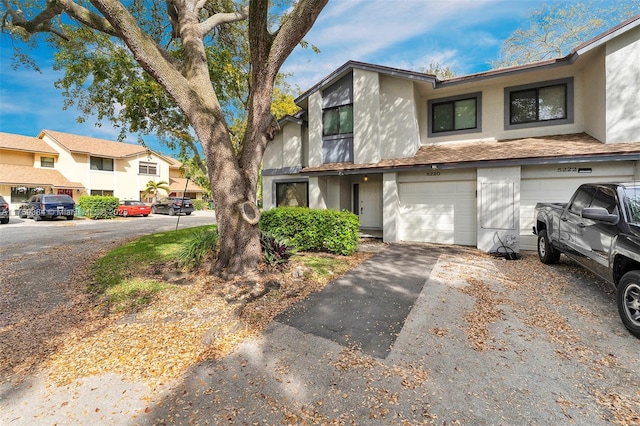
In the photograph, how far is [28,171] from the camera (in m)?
24.8

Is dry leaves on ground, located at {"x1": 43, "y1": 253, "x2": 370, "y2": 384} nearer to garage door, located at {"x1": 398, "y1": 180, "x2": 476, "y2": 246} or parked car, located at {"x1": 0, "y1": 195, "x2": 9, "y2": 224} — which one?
garage door, located at {"x1": 398, "y1": 180, "x2": 476, "y2": 246}

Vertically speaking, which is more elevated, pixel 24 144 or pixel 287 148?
pixel 24 144

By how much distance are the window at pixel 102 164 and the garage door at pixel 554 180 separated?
3558 cm

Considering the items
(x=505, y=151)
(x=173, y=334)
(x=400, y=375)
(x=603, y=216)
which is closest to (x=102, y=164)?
(x=173, y=334)

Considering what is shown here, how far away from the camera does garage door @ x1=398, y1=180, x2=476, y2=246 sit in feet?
34.5

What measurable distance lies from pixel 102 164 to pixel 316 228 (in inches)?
1211

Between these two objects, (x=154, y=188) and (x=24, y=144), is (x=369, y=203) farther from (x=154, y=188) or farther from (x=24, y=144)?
(x=24, y=144)

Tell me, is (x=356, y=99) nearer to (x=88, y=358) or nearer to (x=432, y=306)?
(x=432, y=306)

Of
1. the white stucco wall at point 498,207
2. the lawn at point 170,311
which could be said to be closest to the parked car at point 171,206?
the lawn at point 170,311

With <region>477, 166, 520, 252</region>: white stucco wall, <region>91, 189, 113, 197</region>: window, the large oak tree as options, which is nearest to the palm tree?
<region>91, 189, 113, 197</region>: window

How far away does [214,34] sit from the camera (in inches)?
510

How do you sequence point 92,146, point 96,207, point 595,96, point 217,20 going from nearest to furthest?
point 217,20
point 595,96
point 96,207
point 92,146

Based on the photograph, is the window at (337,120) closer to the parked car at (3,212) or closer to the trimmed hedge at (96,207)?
the parked car at (3,212)

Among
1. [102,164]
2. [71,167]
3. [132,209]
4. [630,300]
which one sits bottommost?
[630,300]
